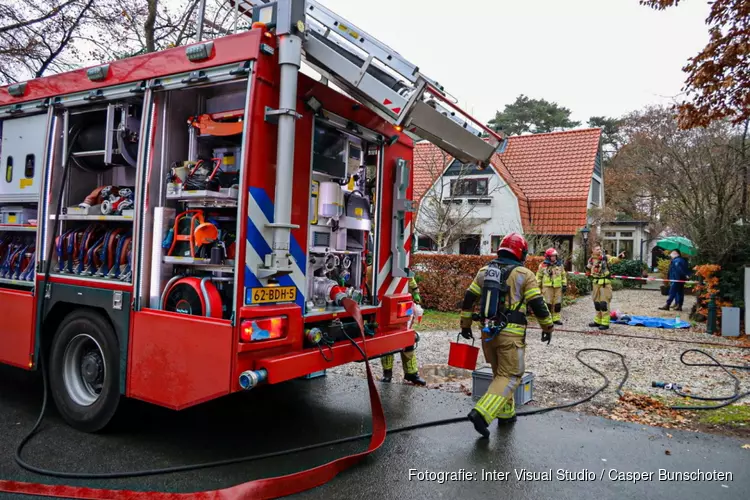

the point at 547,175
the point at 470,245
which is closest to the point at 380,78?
the point at 547,175

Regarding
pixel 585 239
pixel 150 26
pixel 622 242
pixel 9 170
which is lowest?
pixel 9 170

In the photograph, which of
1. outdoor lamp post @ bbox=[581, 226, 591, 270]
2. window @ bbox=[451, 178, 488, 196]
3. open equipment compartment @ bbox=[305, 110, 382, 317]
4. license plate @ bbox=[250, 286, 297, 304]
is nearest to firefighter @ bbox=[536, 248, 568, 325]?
open equipment compartment @ bbox=[305, 110, 382, 317]

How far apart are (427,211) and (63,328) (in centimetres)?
1592

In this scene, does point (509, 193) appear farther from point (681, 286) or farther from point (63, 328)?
point (63, 328)

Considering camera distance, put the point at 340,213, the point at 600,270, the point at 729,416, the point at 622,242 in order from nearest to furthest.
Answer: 1. the point at 340,213
2. the point at 729,416
3. the point at 600,270
4. the point at 622,242

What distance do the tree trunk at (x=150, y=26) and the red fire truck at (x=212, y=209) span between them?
7.25 meters

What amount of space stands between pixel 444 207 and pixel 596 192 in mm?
10931

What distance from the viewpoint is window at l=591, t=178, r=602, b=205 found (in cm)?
2658

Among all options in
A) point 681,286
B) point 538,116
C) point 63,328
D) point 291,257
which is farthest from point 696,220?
point 538,116

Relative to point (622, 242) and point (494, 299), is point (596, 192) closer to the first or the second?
point (622, 242)

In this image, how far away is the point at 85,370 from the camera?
15.3 ft

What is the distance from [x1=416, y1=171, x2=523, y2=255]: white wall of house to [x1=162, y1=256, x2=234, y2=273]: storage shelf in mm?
18678

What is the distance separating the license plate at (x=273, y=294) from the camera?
3828 mm

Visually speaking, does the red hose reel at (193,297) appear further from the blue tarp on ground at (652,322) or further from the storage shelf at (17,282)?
the blue tarp on ground at (652,322)
